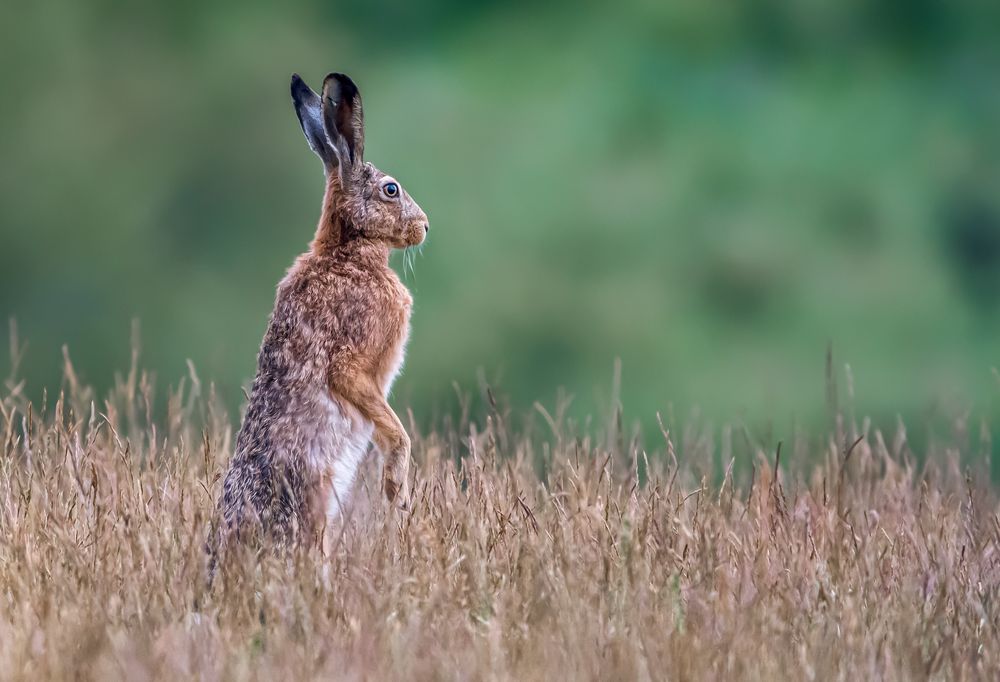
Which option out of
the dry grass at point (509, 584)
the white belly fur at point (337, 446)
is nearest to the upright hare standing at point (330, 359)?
the white belly fur at point (337, 446)

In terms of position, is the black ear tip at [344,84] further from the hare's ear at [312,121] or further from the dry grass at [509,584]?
the dry grass at [509,584]

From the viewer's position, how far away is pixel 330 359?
213 inches

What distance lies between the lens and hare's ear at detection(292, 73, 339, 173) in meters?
6.05

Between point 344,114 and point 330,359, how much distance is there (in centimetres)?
109

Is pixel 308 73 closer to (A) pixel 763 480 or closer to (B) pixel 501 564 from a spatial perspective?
(A) pixel 763 480

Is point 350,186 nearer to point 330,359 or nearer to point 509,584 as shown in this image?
point 330,359

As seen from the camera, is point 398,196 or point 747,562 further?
point 398,196

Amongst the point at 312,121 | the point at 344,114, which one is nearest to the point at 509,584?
the point at 344,114


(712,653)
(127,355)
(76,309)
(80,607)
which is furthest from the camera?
(76,309)

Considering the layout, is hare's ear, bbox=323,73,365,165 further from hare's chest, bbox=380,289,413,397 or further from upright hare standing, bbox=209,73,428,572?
hare's chest, bbox=380,289,413,397

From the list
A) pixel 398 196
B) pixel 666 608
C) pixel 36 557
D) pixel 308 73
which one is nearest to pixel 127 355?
pixel 308 73

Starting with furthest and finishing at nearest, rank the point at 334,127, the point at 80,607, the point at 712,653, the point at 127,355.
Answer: the point at 127,355 < the point at 334,127 < the point at 80,607 < the point at 712,653

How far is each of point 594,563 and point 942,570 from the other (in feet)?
3.81

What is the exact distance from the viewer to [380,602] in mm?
4246
